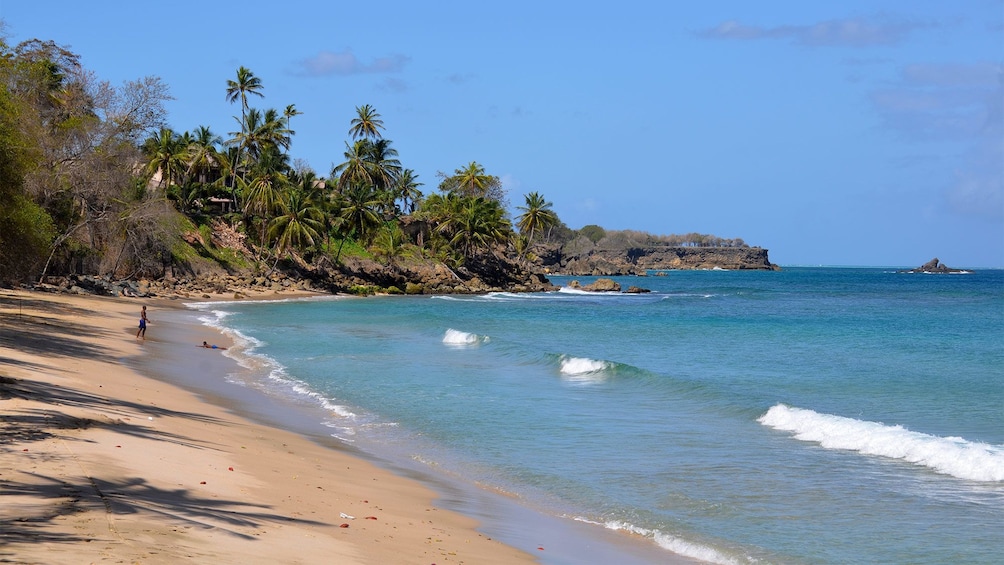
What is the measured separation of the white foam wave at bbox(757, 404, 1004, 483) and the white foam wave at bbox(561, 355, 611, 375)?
8.03m

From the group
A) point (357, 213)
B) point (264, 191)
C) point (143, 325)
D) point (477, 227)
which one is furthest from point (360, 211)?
point (143, 325)

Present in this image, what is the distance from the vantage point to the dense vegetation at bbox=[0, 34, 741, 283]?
31625 mm

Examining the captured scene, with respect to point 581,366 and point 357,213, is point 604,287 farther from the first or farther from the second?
point 581,366

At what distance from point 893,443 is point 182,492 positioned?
1188 centimetres

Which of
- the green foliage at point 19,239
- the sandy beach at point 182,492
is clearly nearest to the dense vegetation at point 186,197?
the green foliage at point 19,239

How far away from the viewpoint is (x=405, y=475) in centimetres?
1262

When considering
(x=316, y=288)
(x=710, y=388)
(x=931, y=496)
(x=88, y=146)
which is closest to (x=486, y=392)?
(x=710, y=388)

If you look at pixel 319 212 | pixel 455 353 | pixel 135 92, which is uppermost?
pixel 135 92

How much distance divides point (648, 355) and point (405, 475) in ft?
68.1

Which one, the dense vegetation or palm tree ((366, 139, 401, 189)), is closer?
the dense vegetation

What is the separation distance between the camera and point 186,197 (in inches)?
2726

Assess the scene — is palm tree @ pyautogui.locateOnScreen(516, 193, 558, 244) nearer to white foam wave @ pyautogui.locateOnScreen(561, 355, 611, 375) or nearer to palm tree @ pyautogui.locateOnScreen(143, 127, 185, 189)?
palm tree @ pyautogui.locateOnScreen(143, 127, 185, 189)

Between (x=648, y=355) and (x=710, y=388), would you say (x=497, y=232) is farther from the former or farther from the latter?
(x=710, y=388)

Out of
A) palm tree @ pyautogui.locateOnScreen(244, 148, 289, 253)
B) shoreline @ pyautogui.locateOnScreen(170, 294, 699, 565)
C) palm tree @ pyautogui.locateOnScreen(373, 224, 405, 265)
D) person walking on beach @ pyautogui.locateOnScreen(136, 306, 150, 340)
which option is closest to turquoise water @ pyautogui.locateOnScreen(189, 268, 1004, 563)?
shoreline @ pyautogui.locateOnScreen(170, 294, 699, 565)
